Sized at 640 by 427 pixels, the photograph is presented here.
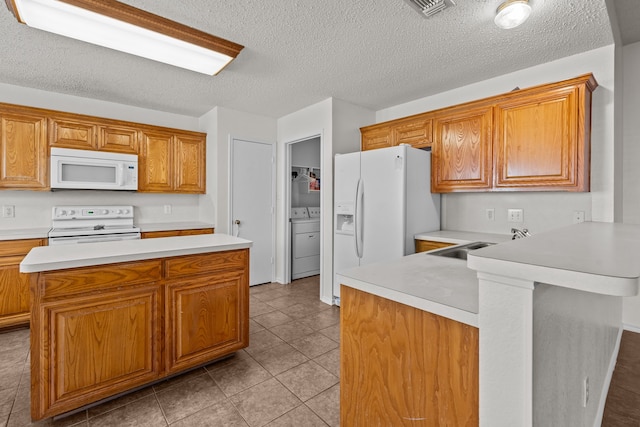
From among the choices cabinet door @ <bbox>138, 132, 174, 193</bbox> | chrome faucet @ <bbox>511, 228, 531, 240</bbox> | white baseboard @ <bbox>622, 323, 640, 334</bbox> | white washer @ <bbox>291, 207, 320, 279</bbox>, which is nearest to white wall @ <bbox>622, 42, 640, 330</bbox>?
white baseboard @ <bbox>622, 323, 640, 334</bbox>

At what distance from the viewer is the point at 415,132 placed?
3320 mm

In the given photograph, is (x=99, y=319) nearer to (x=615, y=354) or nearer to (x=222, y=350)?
(x=222, y=350)

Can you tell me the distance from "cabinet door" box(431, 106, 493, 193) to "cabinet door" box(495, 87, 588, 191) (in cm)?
11

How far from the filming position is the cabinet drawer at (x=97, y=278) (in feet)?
5.23

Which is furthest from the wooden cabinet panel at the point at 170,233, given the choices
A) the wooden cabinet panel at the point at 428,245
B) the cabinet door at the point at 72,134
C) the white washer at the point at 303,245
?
the wooden cabinet panel at the point at 428,245

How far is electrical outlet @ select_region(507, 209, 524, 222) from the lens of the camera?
9.40 ft

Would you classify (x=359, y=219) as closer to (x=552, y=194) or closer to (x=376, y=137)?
(x=376, y=137)

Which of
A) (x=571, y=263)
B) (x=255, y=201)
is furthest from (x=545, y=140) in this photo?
(x=255, y=201)

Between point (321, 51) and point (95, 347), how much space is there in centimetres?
254

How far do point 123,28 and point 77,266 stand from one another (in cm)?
154

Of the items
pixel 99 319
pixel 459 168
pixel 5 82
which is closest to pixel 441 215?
pixel 459 168

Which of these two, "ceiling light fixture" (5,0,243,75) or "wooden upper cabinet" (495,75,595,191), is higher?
"ceiling light fixture" (5,0,243,75)

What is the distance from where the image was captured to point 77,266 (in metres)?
1.64

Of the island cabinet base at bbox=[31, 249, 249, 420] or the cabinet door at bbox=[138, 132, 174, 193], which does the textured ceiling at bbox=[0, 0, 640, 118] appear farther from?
the island cabinet base at bbox=[31, 249, 249, 420]
